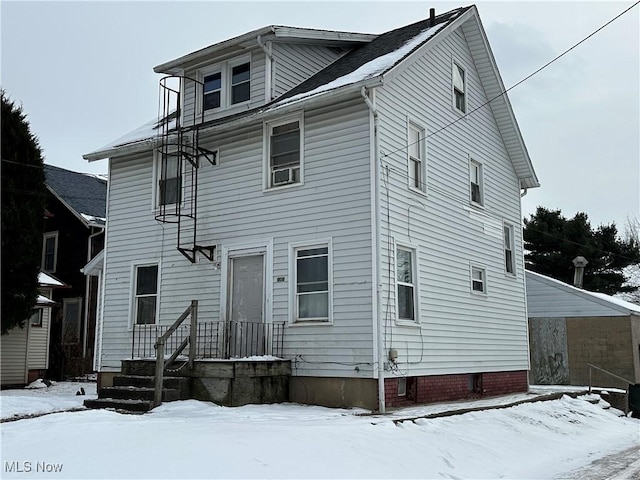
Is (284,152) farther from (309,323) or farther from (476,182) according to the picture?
(476,182)

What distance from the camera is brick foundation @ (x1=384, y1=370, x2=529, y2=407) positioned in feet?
41.9

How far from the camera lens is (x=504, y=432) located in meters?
11.7

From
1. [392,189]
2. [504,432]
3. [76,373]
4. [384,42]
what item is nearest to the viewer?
[504,432]

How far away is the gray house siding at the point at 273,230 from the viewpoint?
1252 cm

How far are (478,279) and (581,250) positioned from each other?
23427 millimetres

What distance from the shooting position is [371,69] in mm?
13180

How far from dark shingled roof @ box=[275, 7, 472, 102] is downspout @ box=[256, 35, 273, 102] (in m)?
0.26

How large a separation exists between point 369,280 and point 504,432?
11.5 ft

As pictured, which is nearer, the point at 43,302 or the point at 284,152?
the point at 284,152

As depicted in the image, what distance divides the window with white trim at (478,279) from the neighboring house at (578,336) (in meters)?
7.53

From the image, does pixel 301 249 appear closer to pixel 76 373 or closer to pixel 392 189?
pixel 392 189

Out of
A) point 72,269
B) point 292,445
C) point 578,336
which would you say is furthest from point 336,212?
point 72,269

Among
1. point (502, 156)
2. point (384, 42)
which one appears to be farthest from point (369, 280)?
point (502, 156)

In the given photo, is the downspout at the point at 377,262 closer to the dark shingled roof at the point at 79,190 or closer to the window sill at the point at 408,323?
the window sill at the point at 408,323
